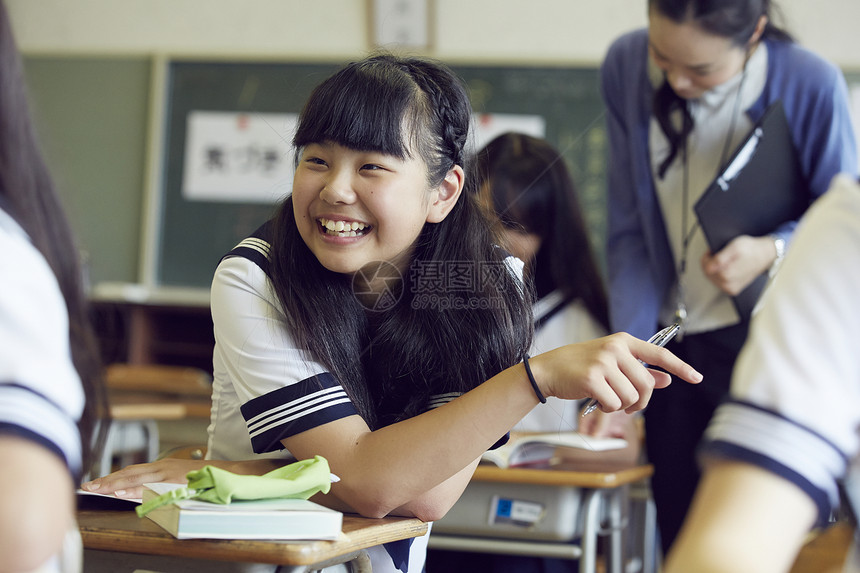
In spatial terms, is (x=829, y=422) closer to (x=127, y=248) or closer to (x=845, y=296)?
(x=845, y=296)

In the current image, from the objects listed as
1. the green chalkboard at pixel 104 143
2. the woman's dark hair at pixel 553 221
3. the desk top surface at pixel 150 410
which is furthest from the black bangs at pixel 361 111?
the green chalkboard at pixel 104 143

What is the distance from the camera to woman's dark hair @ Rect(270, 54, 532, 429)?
1.09 metres

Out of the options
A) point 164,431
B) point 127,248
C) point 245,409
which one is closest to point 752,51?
point 245,409

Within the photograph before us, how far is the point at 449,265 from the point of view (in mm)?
1189

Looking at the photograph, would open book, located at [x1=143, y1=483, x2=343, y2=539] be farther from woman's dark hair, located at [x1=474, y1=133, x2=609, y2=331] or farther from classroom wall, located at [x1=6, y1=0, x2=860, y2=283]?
classroom wall, located at [x1=6, y1=0, x2=860, y2=283]

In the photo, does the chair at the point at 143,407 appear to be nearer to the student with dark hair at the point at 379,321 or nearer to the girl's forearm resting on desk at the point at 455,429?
the student with dark hair at the point at 379,321

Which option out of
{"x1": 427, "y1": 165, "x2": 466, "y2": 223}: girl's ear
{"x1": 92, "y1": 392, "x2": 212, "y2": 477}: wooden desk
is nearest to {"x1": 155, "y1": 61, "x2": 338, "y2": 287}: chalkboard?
{"x1": 92, "y1": 392, "x2": 212, "y2": 477}: wooden desk

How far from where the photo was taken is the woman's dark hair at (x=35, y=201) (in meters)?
0.60

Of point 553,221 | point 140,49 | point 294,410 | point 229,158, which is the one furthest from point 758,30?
point 140,49

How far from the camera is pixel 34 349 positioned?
1.74ft

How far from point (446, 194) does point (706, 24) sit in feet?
2.11

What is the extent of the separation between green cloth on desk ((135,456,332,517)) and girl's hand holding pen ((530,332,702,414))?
0.27m

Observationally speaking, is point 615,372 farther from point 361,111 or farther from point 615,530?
point 615,530

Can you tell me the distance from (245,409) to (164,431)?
5.49 ft
